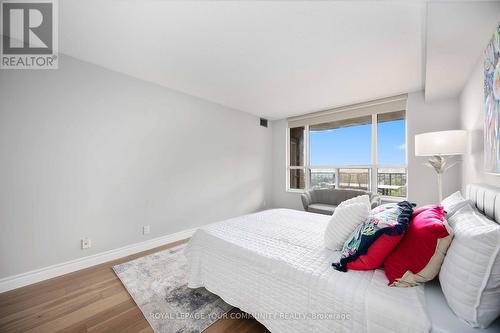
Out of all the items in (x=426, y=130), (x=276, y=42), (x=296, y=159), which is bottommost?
(x=296, y=159)

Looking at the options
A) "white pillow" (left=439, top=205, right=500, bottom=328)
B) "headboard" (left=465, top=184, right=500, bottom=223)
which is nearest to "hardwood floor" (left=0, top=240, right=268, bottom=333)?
"white pillow" (left=439, top=205, right=500, bottom=328)

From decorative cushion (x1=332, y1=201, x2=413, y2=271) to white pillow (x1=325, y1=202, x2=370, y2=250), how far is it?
150 mm

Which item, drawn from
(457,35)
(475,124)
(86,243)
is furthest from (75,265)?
(475,124)

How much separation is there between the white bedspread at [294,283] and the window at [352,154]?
8.47 feet

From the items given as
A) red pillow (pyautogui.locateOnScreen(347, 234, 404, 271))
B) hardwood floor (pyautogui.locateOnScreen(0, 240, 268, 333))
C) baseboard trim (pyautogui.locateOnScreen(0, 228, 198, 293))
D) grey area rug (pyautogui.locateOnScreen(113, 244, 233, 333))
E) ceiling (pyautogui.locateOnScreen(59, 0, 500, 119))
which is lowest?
hardwood floor (pyautogui.locateOnScreen(0, 240, 268, 333))

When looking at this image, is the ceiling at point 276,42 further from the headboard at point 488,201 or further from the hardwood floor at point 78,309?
the hardwood floor at point 78,309

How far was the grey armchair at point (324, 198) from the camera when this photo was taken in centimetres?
382

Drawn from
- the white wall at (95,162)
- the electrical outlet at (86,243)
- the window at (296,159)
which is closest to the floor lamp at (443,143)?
the window at (296,159)

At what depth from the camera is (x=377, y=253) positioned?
1.19 metres

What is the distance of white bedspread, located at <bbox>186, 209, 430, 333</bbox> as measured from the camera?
98 cm

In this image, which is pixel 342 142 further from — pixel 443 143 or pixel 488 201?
pixel 488 201

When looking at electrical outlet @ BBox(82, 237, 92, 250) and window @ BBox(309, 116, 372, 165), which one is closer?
electrical outlet @ BBox(82, 237, 92, 250)

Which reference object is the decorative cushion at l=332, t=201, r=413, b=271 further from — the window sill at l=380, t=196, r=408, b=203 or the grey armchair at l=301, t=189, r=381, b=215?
the window sill at l=380, t=196, r=408, b=203
